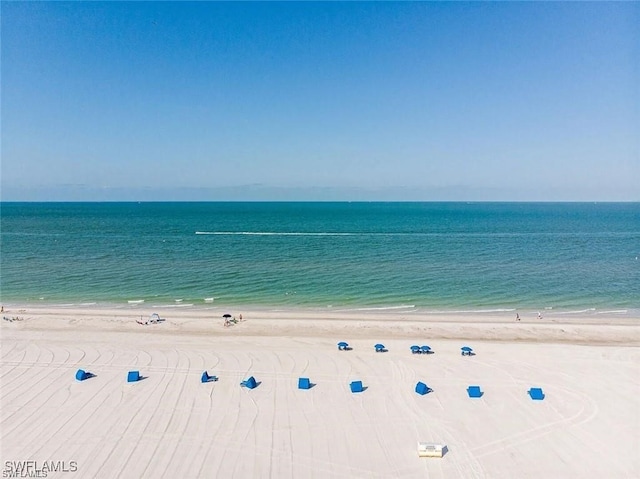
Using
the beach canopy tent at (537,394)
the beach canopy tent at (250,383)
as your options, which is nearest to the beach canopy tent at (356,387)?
the beach canopy tent at (250,383)

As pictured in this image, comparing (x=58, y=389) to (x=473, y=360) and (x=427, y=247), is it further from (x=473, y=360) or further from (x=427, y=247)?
(x=427, y=247)

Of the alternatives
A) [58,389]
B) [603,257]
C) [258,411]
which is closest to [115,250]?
[58,389]

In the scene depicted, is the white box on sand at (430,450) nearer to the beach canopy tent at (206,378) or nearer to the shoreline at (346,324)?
the beach canopy tent at (206,378)

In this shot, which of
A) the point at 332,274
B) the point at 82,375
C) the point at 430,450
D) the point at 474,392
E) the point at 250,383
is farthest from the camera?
the point at 332,274

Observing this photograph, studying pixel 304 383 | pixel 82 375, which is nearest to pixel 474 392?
pixel 304 383

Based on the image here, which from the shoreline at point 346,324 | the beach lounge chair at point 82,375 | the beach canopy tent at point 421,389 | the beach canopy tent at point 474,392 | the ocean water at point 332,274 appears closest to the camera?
the beach canopy tent at point 474,392

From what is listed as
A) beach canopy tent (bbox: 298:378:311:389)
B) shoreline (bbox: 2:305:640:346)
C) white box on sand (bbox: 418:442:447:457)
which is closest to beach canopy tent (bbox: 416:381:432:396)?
white box on sand (bbox: 418:442:447:457)

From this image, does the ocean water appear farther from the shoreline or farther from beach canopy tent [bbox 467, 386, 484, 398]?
beach canopy tent [bbox 467, 386, 484, 398]

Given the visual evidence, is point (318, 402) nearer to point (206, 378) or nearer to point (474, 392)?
point (206, 378)

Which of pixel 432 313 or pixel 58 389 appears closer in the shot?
pixel 58 389
